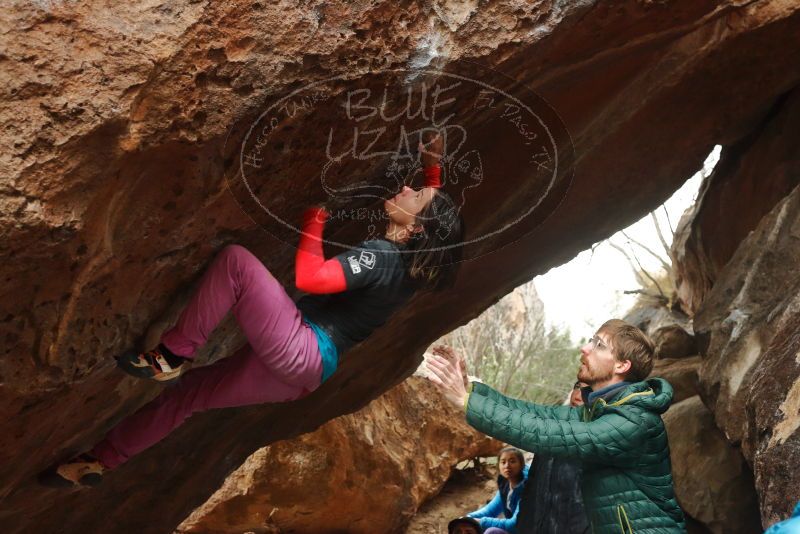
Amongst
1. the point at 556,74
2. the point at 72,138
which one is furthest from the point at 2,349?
the point at 556,74

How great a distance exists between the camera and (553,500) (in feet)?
14.4

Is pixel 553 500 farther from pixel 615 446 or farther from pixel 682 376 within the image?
pixel 682 376

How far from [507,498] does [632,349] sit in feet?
6.27

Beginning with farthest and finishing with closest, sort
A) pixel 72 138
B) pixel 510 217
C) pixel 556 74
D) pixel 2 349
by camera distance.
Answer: pixel 510 217, pixel 556 74, pixel 2 349, pixel 72 138

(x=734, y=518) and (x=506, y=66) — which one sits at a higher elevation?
(x=506, y=66)

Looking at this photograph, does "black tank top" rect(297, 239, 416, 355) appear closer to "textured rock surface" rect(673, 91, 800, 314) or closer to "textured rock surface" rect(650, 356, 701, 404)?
"textured rock surface" rect(673, 91, 800, 314)

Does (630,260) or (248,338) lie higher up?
(630,260)

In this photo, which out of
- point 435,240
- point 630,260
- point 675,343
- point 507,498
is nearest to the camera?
point 435,240

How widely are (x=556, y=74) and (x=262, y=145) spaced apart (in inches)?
53.8

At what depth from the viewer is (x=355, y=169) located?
352 centimetres

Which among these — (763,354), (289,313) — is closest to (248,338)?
(289,313)

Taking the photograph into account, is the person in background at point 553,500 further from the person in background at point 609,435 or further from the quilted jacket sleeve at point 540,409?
the person in background at point 609,435

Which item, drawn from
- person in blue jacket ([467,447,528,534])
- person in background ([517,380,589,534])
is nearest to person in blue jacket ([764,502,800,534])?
person in background ([517,380,589,534])

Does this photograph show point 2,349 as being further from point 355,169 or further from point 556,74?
point 556,74
